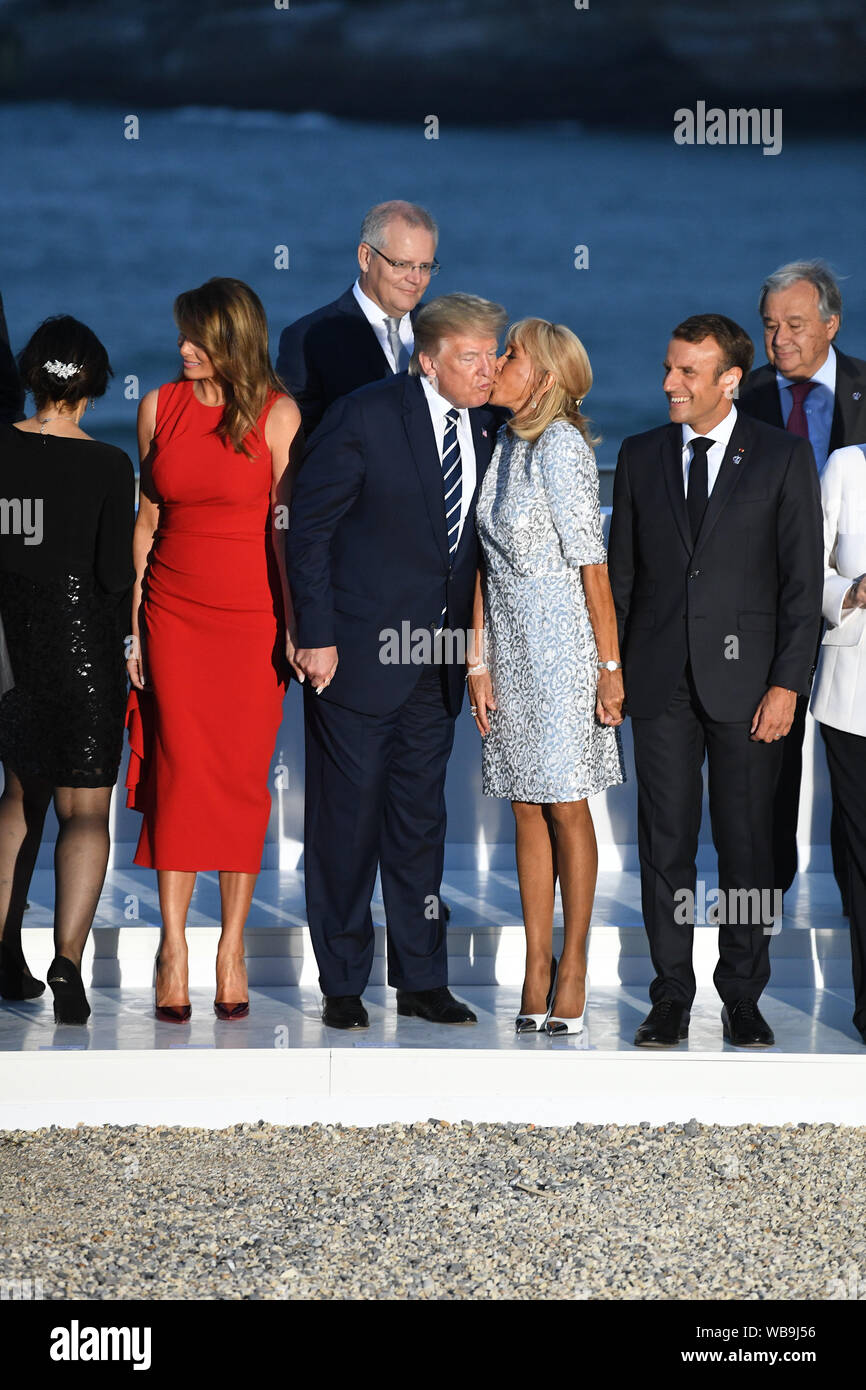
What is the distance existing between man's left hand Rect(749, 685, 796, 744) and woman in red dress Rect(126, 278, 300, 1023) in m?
0.98

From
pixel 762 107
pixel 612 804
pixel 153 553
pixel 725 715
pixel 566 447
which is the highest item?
pixel 762 107

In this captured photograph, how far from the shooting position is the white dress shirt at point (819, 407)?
3955 mm

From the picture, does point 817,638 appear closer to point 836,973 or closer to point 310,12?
point 836,973

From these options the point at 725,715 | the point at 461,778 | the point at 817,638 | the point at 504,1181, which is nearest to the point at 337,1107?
the point at 504,1181

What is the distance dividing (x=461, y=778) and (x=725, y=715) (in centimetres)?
169

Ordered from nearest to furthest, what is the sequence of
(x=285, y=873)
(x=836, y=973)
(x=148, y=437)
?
(x=148, y=437)
(x=836, y=973)
(x=285, y=873)

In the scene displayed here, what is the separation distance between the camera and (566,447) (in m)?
3.29

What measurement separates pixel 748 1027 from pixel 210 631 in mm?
1381

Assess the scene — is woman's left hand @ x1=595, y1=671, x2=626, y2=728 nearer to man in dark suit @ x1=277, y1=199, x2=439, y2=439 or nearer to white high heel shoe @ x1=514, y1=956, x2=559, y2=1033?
white high heel shoe @ x1=514, y1=956, x2=559, y2=1033

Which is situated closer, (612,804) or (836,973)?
(836,973)

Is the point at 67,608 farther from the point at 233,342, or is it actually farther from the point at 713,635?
the point at 713,635

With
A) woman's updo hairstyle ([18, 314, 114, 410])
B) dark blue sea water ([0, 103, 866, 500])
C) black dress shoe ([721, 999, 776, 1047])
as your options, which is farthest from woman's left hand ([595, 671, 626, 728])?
dark blue sea water ([0, 103, 866, 500])

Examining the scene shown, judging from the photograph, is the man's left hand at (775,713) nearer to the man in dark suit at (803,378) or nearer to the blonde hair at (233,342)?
the man in dark suit at (803,378)

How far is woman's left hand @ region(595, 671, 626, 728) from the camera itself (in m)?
3.38
